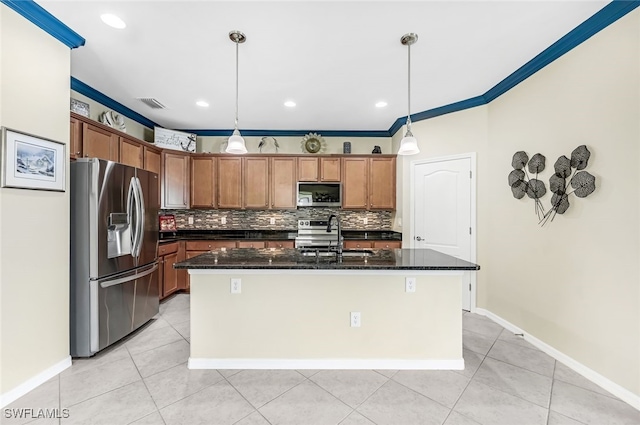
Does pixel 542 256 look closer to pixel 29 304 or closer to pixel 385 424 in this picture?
pixel 385 424

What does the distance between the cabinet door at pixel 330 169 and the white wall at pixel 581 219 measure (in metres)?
2.26

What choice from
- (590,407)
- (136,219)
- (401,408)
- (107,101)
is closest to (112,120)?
(107,101)

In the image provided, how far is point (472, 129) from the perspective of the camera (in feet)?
11.7

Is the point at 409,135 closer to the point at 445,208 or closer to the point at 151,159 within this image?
the point at 445,208

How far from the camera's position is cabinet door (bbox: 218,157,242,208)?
470cm

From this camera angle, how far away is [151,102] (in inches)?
144

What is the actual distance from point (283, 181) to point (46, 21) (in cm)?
315

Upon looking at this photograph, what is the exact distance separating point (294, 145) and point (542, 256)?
153 inches

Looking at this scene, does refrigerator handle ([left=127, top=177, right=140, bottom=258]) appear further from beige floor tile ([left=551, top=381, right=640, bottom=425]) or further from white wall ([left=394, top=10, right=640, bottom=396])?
white wall ([left=394, top=10, right=640, bottom=396])

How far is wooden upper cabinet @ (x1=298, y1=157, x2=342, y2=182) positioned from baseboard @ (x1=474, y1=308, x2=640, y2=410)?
3117mm

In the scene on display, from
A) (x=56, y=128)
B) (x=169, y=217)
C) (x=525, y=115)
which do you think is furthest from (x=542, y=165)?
(x=169, y=217)

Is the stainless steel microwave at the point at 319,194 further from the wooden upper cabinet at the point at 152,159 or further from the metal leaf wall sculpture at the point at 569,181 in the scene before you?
the metal leaf wall sculpture at the point at 569,181

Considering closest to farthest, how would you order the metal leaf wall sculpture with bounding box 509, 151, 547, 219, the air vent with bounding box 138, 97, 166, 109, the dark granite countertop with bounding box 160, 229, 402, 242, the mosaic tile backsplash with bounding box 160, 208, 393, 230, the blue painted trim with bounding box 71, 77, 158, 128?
the metal leaf wall sculpture with bounding box 509, 151, 547, 219
the blue painted trim with bounding box 71, 77, 158, 128
the air vent with bounding box 138, 97, 166, 109
the dark granite countertop with bounding box 160, 229, 402, 242
the mosaic tile backsplash with bounding box 160, 208, 393, 230

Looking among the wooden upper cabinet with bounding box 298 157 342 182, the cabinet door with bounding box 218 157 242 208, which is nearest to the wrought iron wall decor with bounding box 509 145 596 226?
the wooden upper cabinet with bounding box 298 157 342 182
